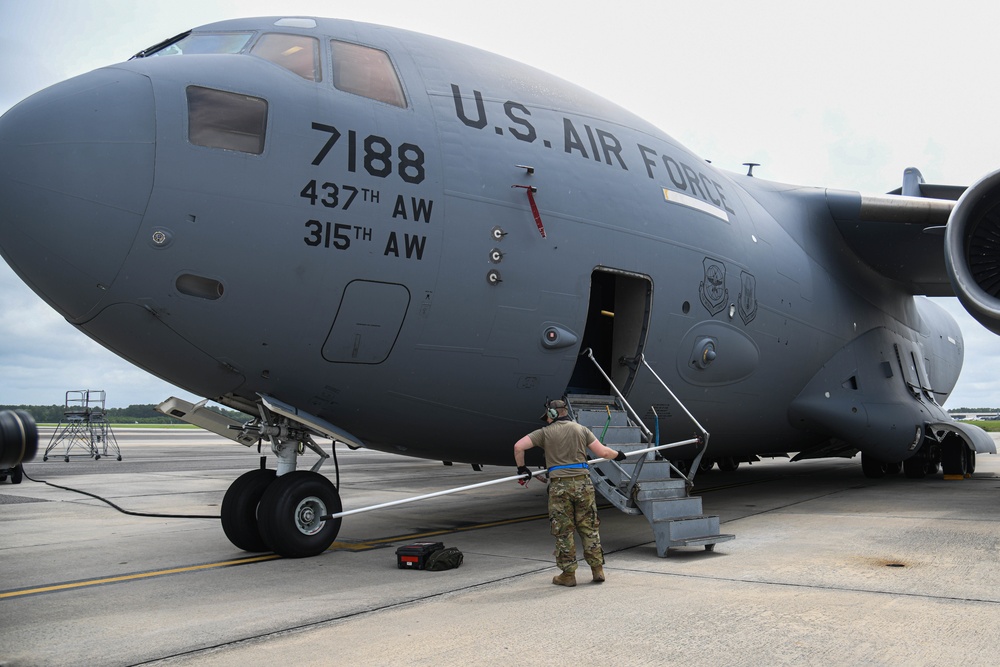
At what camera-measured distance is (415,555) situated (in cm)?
655

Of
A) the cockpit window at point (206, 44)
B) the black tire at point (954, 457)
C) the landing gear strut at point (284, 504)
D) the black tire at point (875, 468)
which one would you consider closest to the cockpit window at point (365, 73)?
the cockpit window at point (206, 44)

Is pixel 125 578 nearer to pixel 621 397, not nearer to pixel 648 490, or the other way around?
pixel 648 490

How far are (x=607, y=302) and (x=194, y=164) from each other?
4.78m

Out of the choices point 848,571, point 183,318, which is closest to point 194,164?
point 183,318

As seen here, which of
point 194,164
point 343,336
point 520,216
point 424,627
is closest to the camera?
point 424,627

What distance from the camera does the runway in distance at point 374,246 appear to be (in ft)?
18.9

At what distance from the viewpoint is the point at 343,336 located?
6.46m

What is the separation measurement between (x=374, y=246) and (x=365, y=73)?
1.58m

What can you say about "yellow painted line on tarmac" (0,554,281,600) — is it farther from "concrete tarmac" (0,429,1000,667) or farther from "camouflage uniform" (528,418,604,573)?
"camouflage uniform" (528,418,604,573)

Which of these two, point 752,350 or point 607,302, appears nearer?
point 607,302

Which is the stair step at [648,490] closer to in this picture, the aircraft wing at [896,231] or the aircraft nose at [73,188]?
the aircraft nose at [73,188]

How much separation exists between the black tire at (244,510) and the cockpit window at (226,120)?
2.87 m

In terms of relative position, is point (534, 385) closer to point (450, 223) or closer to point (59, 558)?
point (450, 223)

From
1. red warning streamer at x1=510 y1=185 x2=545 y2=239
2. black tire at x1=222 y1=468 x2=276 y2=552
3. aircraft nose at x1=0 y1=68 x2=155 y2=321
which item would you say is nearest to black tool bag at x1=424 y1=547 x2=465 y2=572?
black tire at x1=222 y1=468 x2=276 y2=552
